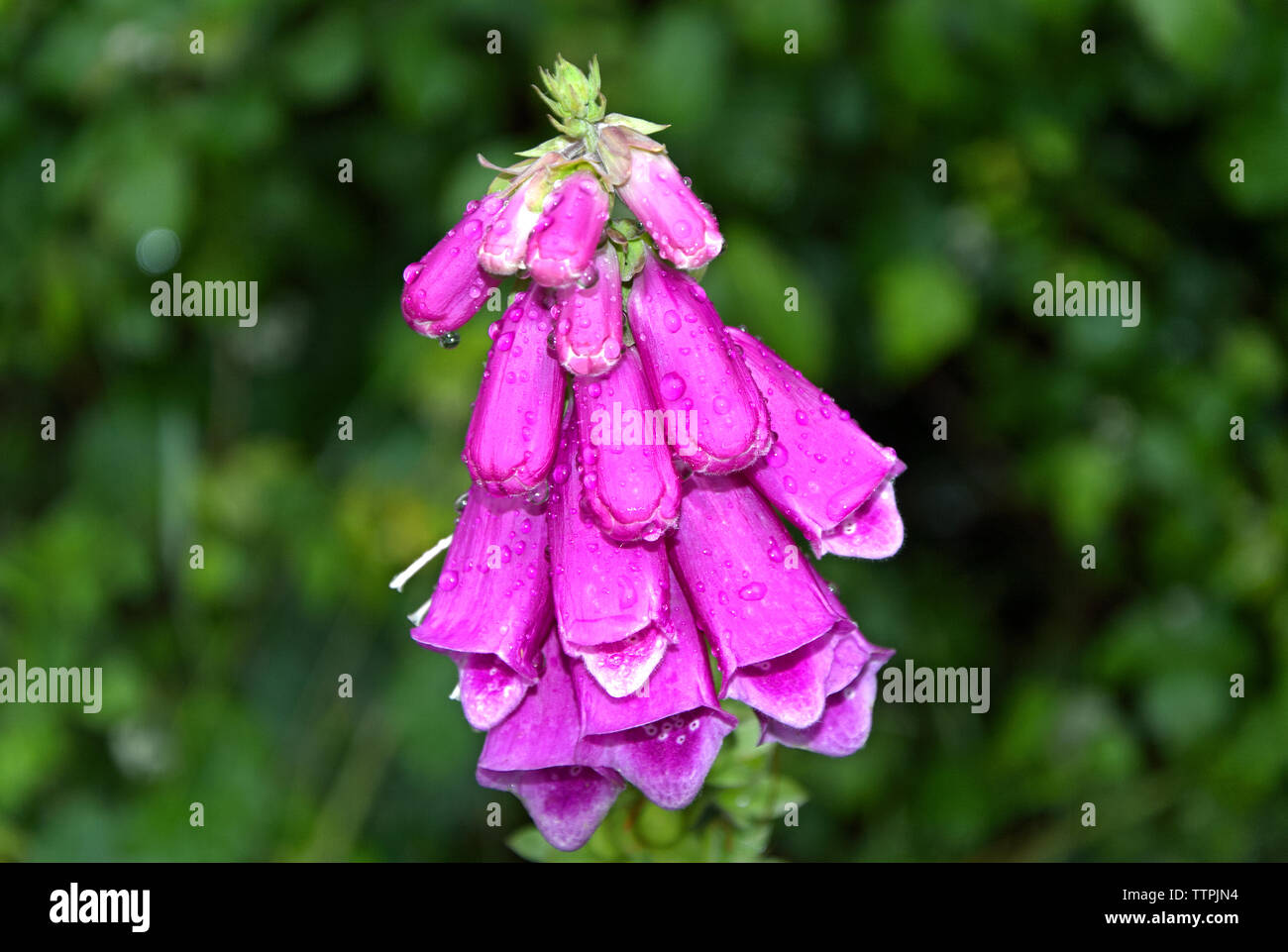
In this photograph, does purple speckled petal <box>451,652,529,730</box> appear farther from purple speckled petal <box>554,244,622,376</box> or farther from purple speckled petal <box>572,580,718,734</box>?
purple speckled petal <box>554,244,622,376</box>

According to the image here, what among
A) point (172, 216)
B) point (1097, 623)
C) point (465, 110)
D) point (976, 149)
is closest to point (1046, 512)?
point (1097, 623)

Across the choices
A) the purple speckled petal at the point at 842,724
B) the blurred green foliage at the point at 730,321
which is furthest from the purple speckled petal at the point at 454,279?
the blurred green foliage at the point at 730,321

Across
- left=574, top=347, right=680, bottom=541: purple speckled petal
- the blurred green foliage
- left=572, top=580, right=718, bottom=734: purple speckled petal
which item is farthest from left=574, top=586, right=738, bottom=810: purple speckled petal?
the blurred green foliage

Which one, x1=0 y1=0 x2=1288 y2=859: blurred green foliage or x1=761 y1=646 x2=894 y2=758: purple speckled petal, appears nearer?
x1=761 y1=646 x2=894 y2=758: purple speckled petal

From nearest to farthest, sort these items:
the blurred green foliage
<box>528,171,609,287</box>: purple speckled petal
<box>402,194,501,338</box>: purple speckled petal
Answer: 1. <box>528,171,609,287</box>: purple speckled petal
2. <box>402,194,501,338</box>: purple speckled petal
3. the blurred green foliage

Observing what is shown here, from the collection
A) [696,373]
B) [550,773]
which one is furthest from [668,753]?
[696,373]

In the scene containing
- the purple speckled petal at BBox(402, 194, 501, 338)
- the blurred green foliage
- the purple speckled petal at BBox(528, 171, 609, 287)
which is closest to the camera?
the purple speckled petal at BBox(528, 171, 609, 287)

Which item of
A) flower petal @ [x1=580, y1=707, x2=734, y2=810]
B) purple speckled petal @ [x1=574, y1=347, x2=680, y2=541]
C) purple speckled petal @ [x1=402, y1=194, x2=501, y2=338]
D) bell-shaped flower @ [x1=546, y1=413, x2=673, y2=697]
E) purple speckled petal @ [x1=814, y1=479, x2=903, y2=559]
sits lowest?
flower petal @ [x1=580, y1=707, x2=734, y2=810]
